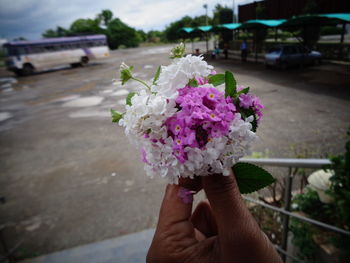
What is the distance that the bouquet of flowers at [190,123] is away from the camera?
3.10ft

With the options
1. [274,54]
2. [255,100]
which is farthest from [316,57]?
[255,100]

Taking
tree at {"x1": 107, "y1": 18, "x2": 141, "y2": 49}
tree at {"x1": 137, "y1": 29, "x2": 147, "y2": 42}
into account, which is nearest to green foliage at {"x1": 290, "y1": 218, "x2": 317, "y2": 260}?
tree at {"x1": 107, "y1": 18, "x2": 141, "y2": 49}

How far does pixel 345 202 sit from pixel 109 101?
10785mm

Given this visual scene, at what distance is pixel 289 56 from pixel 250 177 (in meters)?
15.5

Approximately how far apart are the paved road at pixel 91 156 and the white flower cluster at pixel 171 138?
0.51 meters

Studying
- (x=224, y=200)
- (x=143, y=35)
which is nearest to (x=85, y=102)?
(x=224, y=200)

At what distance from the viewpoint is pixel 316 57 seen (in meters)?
15.7

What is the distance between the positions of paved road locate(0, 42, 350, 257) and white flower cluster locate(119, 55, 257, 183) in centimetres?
51

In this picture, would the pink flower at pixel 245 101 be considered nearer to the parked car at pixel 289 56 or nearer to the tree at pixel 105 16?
the parked car at pixel 289 56

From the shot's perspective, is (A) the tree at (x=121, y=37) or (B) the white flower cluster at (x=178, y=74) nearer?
(B) the white flower cluster at (x=178, y=74)

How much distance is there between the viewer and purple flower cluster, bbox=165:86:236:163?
36.9 inches

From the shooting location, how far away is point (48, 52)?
2333 centimetres

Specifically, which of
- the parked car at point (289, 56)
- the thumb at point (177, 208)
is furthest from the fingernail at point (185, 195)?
the parked car at point (289, 56)

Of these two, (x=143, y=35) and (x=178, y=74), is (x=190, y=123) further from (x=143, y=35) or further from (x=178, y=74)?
(x=143, y=35)
